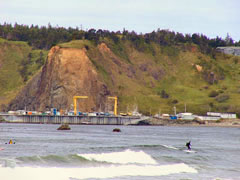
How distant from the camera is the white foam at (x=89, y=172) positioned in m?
49.5

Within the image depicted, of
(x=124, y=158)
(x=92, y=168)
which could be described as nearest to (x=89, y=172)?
(x=92, y=168)

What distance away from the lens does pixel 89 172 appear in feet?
180

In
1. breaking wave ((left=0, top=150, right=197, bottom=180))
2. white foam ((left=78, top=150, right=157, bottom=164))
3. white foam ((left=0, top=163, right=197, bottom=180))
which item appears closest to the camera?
white foam ((left=0, top=163, right=197, bottom=180))

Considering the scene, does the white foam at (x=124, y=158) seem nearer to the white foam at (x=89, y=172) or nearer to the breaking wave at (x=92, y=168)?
the breaking wave at (x=92, y=168)

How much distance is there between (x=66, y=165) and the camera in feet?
194

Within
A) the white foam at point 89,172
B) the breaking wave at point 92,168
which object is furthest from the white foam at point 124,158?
the white foam at point 89,172

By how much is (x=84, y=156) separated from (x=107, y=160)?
2.78 meters

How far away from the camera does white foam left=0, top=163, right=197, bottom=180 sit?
162 feet

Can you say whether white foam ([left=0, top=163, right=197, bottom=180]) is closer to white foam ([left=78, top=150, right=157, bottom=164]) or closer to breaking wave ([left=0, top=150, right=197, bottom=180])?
breaking wave ([left=0, top=150, right=197, bottom=180])

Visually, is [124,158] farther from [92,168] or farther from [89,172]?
[89,172]

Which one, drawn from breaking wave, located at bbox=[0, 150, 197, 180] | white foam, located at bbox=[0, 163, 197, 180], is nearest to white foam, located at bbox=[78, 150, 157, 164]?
breaking wave, located at bbox=[0, 150, 197, 180]

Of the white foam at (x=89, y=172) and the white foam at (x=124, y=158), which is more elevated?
the white foam at (x=124, y=158)

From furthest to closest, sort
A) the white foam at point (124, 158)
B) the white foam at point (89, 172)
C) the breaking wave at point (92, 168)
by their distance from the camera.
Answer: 1. the white foam at point (124, 158)
2. the breaking wave at point (92, 168)
3. the white foam at point (89, 172)

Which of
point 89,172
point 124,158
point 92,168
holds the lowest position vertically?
point 89,172
